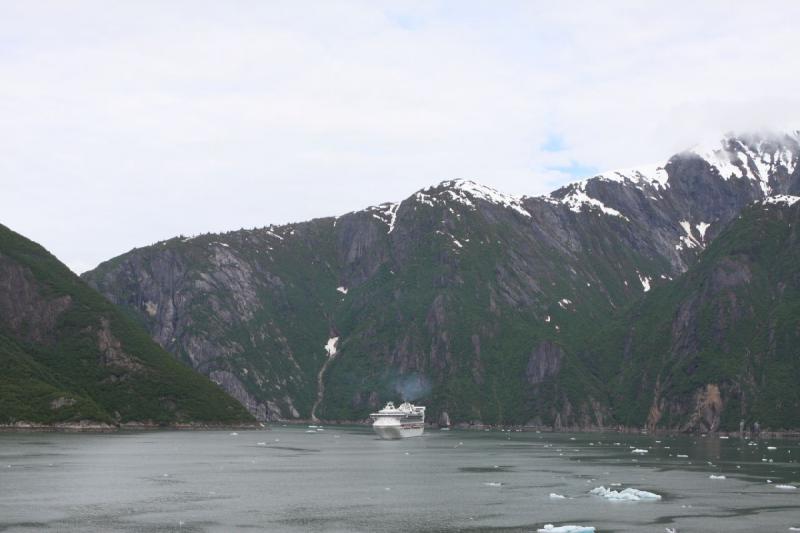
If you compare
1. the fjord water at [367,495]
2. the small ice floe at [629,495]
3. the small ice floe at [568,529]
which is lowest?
the fjord water at [367,495]

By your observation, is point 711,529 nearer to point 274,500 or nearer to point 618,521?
point 618,521

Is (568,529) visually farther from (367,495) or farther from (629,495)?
(367,495)

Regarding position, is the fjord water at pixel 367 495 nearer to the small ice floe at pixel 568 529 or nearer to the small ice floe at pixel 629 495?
the small ice floe at pixel 629 495

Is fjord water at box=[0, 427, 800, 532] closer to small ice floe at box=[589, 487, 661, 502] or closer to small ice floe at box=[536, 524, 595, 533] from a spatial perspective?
small ice floe at box=[589, 487, 661, 502]

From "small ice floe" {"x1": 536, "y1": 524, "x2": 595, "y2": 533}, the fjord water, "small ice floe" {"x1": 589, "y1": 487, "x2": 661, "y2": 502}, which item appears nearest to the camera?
"small ice floe" {"x1": 536, "y1": 524, "x2": 595, "y2": 533}

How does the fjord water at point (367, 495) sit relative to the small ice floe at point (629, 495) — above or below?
below

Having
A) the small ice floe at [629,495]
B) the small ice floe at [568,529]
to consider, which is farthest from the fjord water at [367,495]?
the small ice floe at [568,529]

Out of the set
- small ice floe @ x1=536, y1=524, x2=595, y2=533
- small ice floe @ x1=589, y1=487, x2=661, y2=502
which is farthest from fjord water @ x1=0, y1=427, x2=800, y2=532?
small ice floe @ x1=536, y1=524, x2=595, y2=533

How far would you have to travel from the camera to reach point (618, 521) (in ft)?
355

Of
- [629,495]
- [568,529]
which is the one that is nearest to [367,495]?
[629,495]

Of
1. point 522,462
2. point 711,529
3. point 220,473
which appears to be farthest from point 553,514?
point 522,462

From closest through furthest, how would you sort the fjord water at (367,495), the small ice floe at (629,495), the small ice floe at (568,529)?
the small ice floe at (568,529), the fjord water at (367,495), the small ice floe at (629,495)

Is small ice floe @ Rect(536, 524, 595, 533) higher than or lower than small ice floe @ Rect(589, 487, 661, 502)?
lower

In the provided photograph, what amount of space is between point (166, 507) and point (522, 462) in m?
97.1
